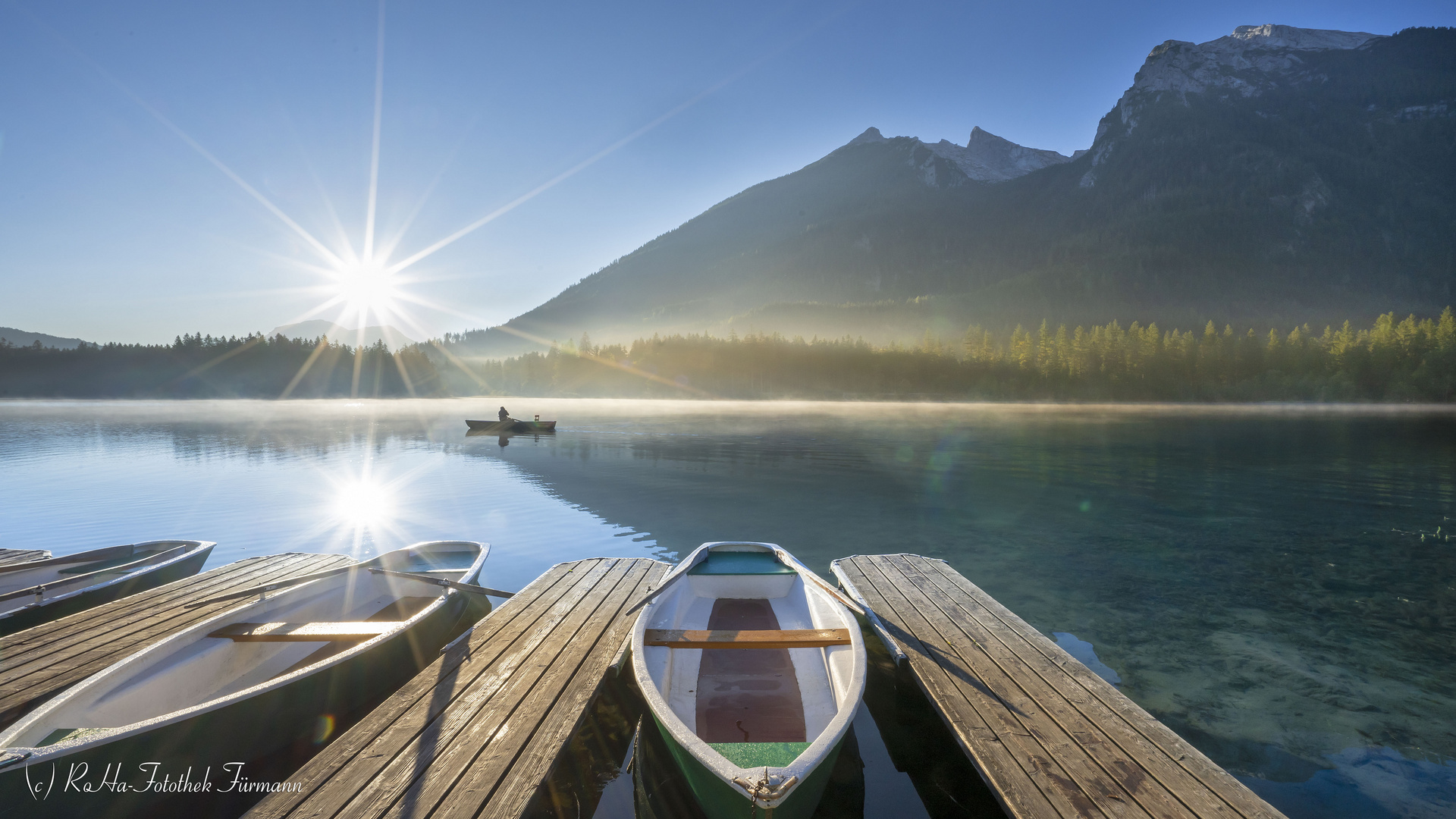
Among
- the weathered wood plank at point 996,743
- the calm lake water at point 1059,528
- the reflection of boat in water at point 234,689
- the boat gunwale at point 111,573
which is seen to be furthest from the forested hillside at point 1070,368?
the reflection of boat in water at point 234,689

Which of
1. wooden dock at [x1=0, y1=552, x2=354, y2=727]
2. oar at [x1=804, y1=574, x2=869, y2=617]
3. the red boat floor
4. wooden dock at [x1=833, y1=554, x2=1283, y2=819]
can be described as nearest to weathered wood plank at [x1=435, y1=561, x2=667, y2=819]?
the red boat floor

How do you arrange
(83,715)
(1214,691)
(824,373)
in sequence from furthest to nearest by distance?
1. (824,373)
2. (1214,691)
3. (83,715)

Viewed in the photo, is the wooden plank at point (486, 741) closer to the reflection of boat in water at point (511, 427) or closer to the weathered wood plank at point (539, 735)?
the weathered wood plank at point (539, 735)

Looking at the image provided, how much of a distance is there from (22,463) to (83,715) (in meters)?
45.5

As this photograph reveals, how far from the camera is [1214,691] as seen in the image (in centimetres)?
855

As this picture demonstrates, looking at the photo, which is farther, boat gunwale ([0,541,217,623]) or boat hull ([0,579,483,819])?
boat gunwale ([0,541,217,623])

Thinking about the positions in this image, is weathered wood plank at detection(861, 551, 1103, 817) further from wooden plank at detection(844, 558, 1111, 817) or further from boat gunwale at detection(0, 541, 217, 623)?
boat gunwale at detection(0, 541, 217, 623)

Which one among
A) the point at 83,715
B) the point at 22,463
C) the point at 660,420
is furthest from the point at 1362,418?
the point at 22,463

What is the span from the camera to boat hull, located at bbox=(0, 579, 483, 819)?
4.37m

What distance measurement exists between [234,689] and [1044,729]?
352 inches

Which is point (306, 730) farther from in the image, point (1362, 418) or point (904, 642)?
point (1362, 418)

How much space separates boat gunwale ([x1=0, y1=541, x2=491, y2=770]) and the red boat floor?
4026mm

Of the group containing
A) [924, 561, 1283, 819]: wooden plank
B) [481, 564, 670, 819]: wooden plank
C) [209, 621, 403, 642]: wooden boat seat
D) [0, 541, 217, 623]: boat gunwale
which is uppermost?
[209, 621, 403, 642]: wooden boat seat

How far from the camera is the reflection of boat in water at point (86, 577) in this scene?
858cm
